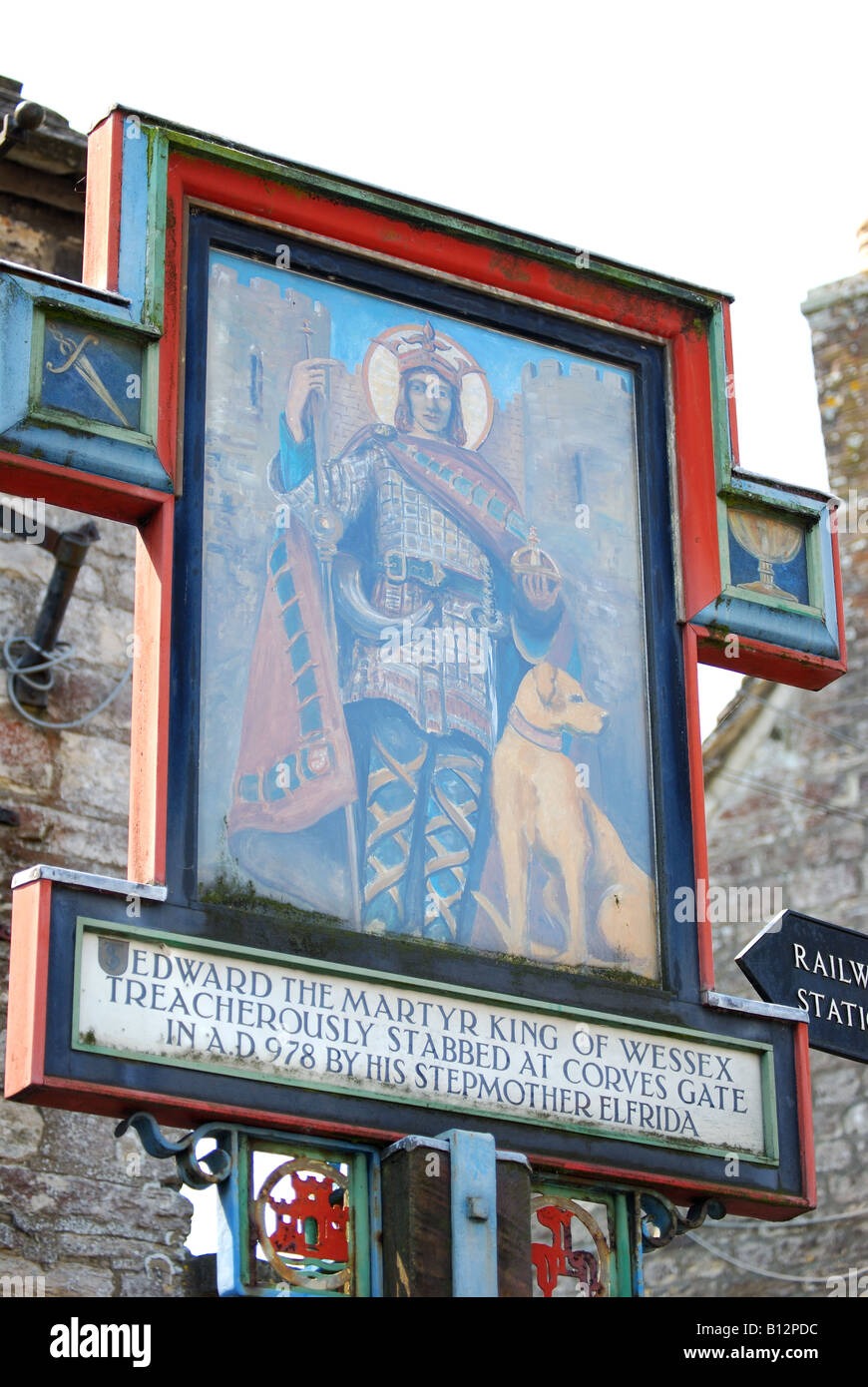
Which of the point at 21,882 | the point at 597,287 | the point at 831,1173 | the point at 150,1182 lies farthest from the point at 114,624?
the point at 831,1173

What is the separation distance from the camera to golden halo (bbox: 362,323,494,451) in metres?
7.02

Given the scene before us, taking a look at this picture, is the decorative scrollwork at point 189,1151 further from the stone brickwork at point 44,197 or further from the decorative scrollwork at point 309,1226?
the stone brickwork at point 44,197

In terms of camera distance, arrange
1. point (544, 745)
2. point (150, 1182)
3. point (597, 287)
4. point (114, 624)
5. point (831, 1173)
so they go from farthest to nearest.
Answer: point (831, 1173) < point (114, 624) < point (150, 1182) < point (597, 287) < point (544, 745)

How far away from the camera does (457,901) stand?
6.52 metres

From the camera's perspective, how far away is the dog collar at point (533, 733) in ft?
22.5

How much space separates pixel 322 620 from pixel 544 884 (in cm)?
91

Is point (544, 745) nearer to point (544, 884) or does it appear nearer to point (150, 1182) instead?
point (544, 884)

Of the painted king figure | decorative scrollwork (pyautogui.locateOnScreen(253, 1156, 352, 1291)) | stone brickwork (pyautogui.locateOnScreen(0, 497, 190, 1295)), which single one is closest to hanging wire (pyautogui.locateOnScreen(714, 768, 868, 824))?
stone brickwork (pyautogui.locateOnScreen(0, 497, 190, 1295))

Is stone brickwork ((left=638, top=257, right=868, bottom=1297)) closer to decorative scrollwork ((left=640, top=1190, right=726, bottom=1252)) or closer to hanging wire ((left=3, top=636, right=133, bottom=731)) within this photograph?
hanging wire ((left=3, top=636, right=133, bottom=731))

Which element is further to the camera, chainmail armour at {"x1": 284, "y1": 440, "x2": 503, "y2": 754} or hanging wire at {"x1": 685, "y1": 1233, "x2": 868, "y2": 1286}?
hanging wire at {"x1": 685, "y1": 1233, "x2": 868, "y2": 1286}

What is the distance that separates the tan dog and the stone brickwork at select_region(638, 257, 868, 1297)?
17.9 feet

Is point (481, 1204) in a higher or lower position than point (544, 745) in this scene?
lower

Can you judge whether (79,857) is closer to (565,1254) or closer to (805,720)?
(565,1254)

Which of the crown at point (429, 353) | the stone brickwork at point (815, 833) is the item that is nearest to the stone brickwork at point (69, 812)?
the crown at point (429, 353)
